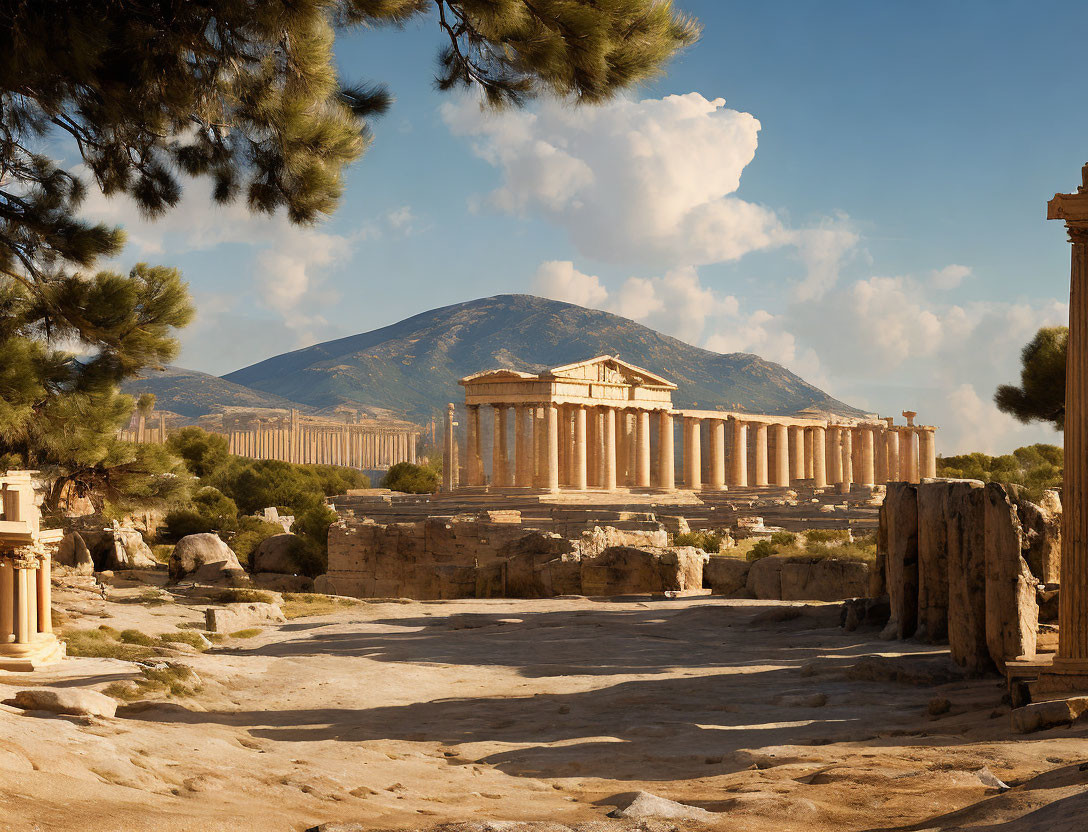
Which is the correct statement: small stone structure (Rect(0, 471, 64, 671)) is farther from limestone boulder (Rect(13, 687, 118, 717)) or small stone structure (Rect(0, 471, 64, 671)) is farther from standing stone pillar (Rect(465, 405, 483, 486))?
standing stone pillar (Rect(465, 405, 483, 486))

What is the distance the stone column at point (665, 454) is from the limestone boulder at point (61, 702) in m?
43.3

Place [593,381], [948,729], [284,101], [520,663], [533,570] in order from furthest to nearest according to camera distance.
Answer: [593,381] → [533,570] → [520,663] → [284,101] → [948,729]

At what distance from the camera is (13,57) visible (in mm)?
9992

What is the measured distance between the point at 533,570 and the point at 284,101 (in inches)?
629

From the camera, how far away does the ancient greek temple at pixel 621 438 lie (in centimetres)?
5022

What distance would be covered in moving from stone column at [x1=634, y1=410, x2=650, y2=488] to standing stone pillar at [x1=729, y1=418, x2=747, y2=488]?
17.6 feet

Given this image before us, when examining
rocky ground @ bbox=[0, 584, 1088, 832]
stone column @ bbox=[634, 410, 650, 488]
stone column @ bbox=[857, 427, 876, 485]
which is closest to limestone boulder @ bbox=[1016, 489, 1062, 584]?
rocky ground @ bbox=[0, 584, 1088, 832]

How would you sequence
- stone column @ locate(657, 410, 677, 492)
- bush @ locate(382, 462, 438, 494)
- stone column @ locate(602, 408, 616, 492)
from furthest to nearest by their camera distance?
bush @ locate(382, 462, 438, 494)
stone column @ locate(657, 410, 677, 492)
stone column @ locate(602, 408, 616, 492)

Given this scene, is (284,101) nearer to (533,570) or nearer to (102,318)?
(102,318)

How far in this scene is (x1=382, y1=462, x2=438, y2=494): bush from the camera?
6681 cm

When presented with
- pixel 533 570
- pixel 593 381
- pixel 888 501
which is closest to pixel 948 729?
pixel 888 501

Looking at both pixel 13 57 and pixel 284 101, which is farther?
pixel 284 101

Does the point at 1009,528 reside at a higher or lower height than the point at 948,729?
higher

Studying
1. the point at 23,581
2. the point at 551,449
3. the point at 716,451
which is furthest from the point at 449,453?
the point at 23,581
